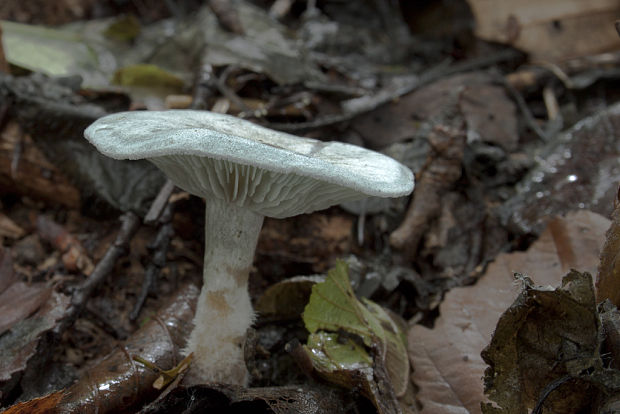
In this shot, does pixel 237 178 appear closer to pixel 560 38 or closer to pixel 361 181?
pixel 361 181

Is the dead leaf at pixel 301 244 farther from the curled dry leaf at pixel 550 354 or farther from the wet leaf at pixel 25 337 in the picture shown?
the curled dry leaf at pixel 550 354

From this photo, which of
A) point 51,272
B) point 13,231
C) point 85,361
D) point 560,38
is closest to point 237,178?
point 85,361

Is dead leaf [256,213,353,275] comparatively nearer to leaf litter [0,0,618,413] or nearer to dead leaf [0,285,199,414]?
leaf litter [0,0,618,413]

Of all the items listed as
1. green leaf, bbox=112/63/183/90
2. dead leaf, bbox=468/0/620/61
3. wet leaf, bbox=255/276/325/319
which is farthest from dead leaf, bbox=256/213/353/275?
dead leaf, bbox=468/0/620/61

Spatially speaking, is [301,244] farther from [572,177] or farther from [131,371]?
[572,177]

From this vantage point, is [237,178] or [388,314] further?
[388,314]

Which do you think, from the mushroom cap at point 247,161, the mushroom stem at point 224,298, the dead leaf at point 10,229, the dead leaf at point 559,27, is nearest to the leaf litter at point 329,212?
the dead leaf at point 10,229
